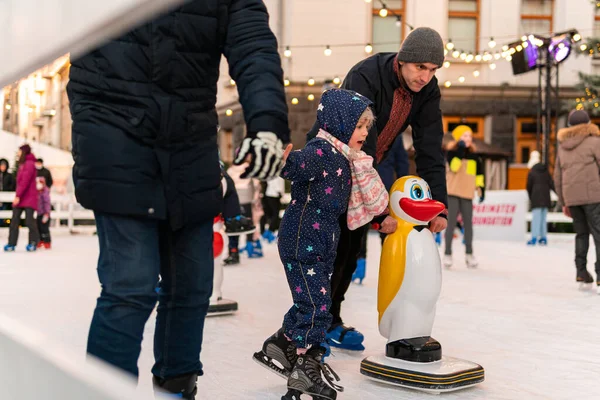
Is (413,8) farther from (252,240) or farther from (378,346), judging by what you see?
(378,346)

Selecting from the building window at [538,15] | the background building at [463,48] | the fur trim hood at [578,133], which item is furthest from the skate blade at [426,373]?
the building window at [538,15]

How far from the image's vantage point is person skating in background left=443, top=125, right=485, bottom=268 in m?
7.36

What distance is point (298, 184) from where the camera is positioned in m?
2.54

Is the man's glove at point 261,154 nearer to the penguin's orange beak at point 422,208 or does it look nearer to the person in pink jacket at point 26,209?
the penguin's orange beak at point 422,208

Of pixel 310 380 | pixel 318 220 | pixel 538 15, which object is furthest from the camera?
pixel 538 15

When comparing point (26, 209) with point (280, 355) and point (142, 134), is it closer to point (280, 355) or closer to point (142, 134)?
point (280, 355)

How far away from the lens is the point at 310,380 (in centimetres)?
238

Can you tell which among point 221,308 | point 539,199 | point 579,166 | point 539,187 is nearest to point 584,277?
point 579,166

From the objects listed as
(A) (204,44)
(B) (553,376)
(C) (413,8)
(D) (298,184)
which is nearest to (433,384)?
(B) (553,376)

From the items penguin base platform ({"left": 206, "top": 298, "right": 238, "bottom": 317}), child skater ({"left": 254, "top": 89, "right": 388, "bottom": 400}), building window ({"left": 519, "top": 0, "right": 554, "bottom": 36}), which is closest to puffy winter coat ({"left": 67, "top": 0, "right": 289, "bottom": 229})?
child skater ({"left": 254, "top": 89, "right": 388, "bottom": 400})

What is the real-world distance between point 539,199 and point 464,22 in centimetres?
460

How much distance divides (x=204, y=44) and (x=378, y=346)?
208 centimetres

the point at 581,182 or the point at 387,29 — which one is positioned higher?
the point at 387,29

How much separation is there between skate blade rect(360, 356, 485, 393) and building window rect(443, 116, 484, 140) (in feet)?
50.9
